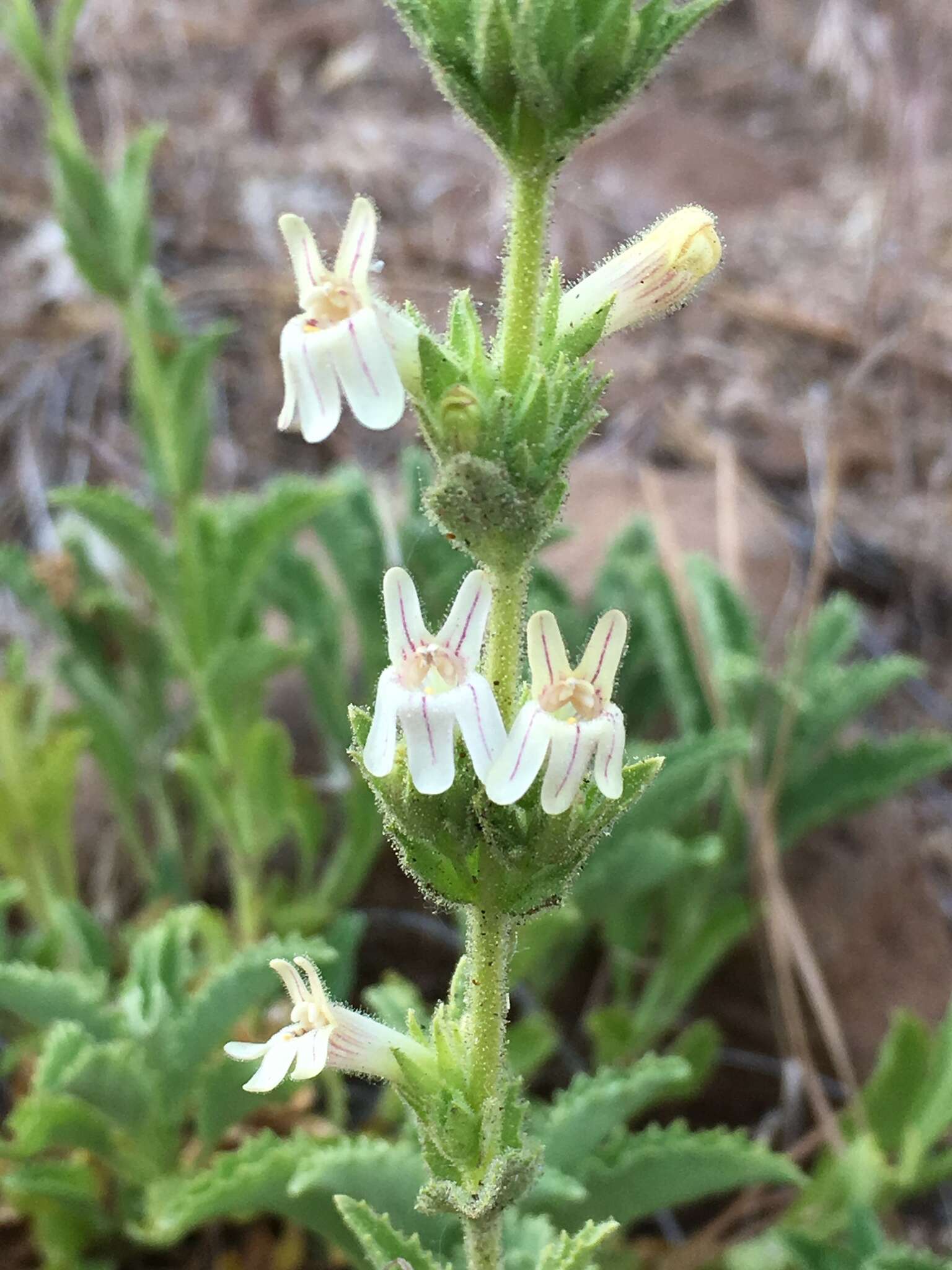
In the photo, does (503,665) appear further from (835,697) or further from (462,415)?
(835,697)

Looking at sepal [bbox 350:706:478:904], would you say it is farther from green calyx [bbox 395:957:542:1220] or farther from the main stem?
green calyx [bbox 395:957:542:1220]

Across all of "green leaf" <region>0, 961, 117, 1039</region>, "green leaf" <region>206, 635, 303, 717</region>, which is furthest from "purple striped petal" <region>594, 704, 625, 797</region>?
"green leaf" <region>206, 635, 303, 717</region>

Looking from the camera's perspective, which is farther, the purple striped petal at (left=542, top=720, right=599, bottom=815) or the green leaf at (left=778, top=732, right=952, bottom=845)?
the green leaf at (left=778, top=732, right=952, bottom=845)

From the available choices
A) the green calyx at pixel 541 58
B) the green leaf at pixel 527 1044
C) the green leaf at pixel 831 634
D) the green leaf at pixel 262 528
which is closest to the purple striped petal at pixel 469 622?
the green calyx at pixel 541 58

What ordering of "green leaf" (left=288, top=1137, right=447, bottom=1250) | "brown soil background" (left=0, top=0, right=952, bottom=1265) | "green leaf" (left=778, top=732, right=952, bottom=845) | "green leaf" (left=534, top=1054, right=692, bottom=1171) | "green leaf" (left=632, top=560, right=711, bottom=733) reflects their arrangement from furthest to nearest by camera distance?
"brown soil background" (left=0, top=0, right=952, bottom=1265)
"green leaf" (left=632, top=560, right=711, bottom=733)
"green leaf" (left=778, top=732, right=952, bottom=845)
"green leaf" (left=534, top=1054, right=692, bottom=1171)
"green leaf" (left=288, top=1137, right=447, bottom=1250)

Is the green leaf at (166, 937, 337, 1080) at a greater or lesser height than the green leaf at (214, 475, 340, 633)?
lesser

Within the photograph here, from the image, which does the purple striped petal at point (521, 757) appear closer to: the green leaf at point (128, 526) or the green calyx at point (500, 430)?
the green calyx at point (500, 430)

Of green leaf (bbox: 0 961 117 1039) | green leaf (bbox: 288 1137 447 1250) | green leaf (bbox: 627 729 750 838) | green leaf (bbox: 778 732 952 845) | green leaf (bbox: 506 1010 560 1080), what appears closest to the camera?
green leaf (bbox: 288 1137 447 1250)

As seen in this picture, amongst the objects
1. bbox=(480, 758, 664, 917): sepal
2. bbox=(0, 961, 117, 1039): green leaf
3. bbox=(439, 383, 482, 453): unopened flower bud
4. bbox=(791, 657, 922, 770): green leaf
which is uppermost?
bbox=(791, 657, 922, 770): green leaf
